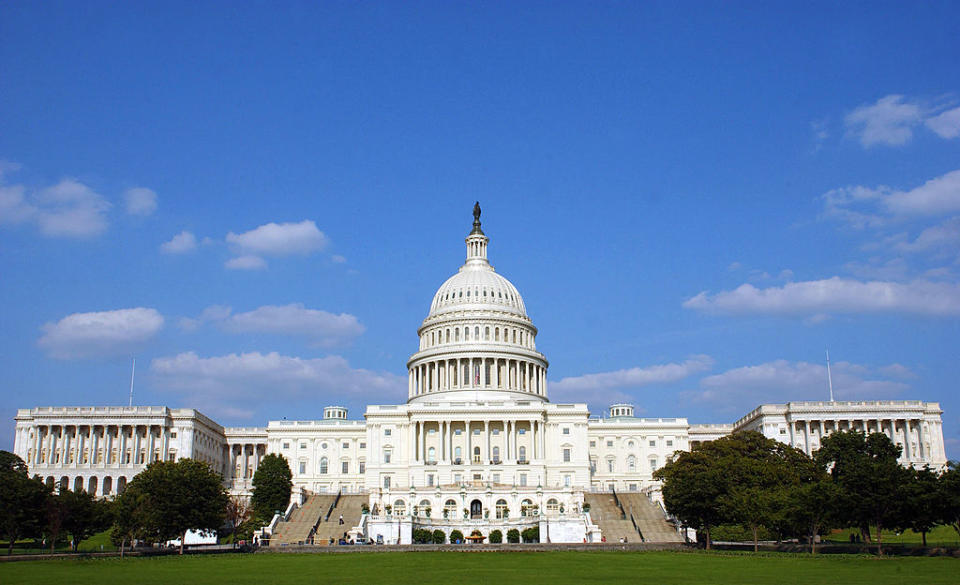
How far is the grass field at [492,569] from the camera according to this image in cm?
3806

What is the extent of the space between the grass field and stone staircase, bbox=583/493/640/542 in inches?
936

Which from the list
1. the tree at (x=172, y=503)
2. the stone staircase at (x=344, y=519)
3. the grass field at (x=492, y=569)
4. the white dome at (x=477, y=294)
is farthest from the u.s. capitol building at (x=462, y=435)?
the grass field at (x=492, y=569)

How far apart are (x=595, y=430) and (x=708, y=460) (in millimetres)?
52172

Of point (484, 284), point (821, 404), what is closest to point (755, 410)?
point (821, 404)

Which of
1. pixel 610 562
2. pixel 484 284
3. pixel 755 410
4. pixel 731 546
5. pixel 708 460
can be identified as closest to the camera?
pixel 610 562

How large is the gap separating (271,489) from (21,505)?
32.2 meters

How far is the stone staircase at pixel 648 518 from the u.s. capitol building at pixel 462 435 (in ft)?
8.76

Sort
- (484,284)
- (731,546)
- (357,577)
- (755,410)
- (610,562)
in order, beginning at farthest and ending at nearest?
(484,284) < (755,410) < (731,546) < (610,562) < (357,577)

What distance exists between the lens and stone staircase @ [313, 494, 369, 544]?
85394 mm

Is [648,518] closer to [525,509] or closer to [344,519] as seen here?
[525,509]

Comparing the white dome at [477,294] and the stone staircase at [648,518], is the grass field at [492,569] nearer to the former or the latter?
the stone staircase at [648,518]

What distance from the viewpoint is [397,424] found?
392ft

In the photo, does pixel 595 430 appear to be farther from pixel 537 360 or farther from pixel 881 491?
pixel 881 491

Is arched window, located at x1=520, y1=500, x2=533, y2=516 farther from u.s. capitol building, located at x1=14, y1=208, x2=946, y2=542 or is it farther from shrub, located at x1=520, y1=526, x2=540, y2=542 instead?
shrub, located at x1=520, y1=526, x2=540, y2=542
